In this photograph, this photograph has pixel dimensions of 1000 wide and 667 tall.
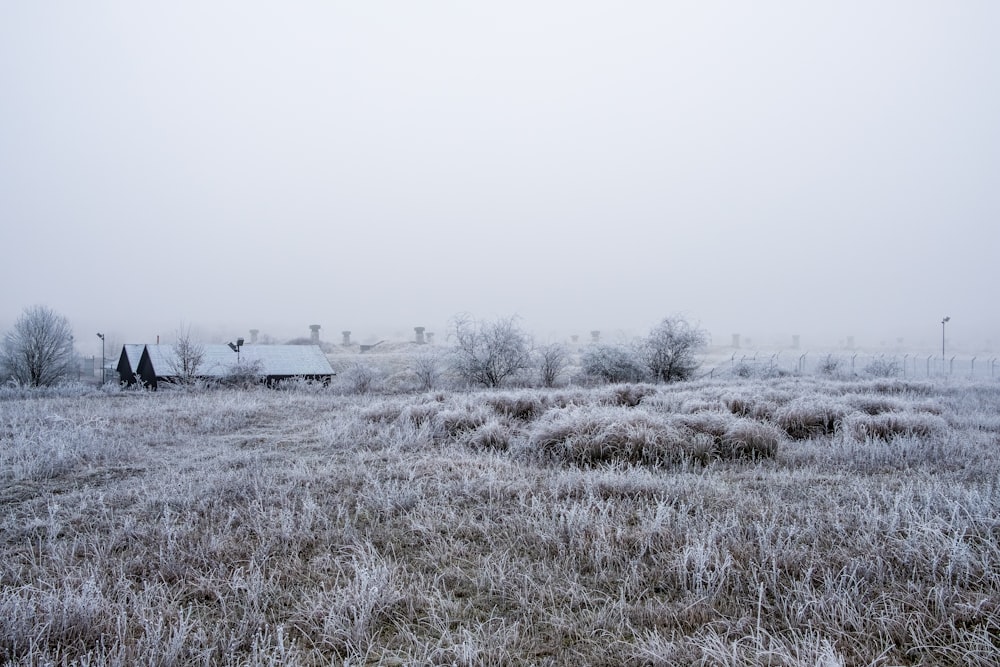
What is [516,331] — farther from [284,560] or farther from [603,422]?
[284,560]

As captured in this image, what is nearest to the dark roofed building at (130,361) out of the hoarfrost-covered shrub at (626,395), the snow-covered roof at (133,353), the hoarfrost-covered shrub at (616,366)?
the snow-covered roof at (133,353)

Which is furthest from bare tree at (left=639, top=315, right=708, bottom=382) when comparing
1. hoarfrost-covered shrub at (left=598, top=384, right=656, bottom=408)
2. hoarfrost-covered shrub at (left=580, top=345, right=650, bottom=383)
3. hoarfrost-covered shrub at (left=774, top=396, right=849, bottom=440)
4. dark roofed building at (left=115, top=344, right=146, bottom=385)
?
dark roofed building at (left=115, top=344, right=146, bottom=385)

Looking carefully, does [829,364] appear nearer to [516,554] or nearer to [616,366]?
[616,366]

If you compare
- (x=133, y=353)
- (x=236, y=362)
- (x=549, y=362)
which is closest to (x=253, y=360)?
(x=236, y=362)

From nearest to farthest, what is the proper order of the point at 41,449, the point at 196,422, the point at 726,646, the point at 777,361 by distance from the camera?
the point at 726,646 < the point at 41,449 < the point at 196,422 < the point at 777,361

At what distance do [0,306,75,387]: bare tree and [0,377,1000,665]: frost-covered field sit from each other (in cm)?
4058

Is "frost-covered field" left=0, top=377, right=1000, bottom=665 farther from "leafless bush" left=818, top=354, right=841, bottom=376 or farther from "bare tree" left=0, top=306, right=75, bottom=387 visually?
"bare tree" left=0, top=306, right=75, bottom=387

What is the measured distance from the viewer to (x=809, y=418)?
29.0 ft

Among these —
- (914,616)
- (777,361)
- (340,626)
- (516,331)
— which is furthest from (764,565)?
(777,361)

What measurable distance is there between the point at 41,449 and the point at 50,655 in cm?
638

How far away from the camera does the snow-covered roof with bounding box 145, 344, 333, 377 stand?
3100 cm

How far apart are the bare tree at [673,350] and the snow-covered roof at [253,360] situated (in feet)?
76.0

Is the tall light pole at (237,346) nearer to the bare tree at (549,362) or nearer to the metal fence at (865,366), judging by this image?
the bare tree at (549,362)

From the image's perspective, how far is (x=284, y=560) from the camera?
343cm
